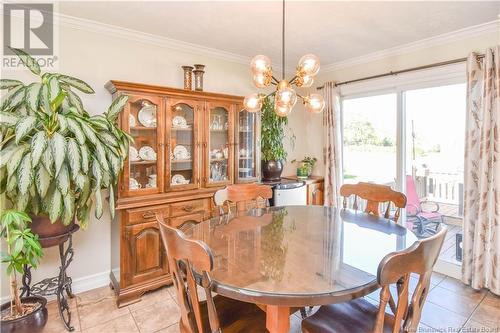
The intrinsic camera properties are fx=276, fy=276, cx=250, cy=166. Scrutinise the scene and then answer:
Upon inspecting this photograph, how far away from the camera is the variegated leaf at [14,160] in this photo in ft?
5.75

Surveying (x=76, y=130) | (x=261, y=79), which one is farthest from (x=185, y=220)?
(x=261, y=79)

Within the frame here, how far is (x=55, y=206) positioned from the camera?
1864 millimetres

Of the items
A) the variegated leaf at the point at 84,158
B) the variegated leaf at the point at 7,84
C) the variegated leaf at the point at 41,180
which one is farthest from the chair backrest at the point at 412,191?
the variegated leaf at the point at 7,84

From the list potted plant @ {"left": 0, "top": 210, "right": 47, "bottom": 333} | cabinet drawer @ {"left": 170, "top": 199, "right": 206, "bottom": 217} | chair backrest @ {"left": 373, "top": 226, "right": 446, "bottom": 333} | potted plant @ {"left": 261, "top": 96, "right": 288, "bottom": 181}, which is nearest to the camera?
chair backrest @ {"left": 373, "top": 226, "right": 446, "bottom": 333}

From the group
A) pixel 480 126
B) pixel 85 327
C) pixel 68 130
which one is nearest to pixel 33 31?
pixel 68 130

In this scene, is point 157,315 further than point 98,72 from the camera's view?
No

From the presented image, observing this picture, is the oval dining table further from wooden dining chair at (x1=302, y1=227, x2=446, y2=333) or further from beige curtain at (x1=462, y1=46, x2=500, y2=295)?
beige curtain at (x1=462, y1=46, x2=500, y2=295)

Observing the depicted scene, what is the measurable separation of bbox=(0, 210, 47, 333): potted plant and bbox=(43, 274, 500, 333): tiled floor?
0.31 metres

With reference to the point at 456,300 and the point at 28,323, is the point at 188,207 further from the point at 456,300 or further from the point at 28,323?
the point at 456,300

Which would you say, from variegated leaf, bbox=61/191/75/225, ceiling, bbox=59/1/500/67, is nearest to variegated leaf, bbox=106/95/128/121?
variegated leaf, bbox=61/191/75/225

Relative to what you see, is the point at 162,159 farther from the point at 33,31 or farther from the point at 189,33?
the point at 33,31

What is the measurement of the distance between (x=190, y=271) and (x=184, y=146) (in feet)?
6.04

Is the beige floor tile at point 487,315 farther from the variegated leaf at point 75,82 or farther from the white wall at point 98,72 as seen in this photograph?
the variegated leaf at point 75,82

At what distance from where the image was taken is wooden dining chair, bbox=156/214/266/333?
1134 mm
